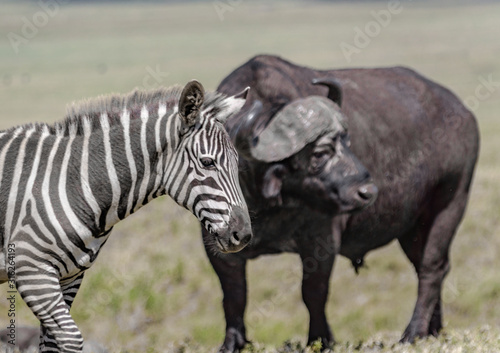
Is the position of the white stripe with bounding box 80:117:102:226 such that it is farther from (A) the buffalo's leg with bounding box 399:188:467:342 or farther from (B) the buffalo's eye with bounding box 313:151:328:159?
(A) the buffalo's leg with bounding box 399:188:467:342

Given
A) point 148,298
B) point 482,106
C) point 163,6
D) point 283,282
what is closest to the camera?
point 148,298

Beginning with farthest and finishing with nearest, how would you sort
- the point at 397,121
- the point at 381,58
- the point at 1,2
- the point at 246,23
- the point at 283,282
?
the point at 1,2, the point at 246,23, the point at 381,58, the point at 283,282, the point at 397,121

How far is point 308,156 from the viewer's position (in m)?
7.54

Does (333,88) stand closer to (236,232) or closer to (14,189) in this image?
(236,232)

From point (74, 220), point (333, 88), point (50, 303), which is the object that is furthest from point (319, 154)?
point (50, 303)

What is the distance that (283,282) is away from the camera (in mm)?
12867

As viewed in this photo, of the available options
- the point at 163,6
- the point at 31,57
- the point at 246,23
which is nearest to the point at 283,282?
the point at 31,57

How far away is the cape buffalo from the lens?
7469mm

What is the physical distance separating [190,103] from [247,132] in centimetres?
209

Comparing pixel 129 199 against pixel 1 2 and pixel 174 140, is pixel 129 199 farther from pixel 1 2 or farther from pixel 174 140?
pixel 1 2

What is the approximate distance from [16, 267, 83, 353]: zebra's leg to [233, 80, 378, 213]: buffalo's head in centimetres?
257

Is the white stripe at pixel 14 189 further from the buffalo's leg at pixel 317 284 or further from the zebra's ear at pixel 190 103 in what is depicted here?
the buffalo's leg at pixel 317 284

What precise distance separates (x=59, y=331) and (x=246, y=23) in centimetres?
11326

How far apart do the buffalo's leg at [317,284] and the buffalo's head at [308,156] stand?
502mm
